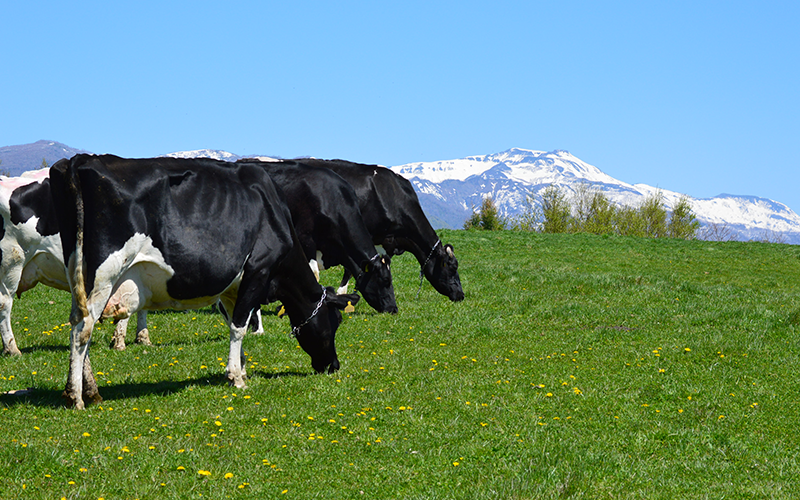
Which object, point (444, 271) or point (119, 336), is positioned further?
point (444, 271)

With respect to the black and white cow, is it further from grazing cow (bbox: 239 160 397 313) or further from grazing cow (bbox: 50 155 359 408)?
grazing cow (bbox: 239 160 397 313)

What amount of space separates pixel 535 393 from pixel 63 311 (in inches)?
460

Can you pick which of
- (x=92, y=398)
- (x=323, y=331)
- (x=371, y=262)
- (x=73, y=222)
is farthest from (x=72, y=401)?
(x=371, y=262)

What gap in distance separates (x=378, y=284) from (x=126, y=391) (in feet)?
19.7

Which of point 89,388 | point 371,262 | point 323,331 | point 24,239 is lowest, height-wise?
point 89,388

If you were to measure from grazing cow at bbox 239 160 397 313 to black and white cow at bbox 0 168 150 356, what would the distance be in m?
3.63

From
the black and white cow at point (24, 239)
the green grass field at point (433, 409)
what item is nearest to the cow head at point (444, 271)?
the green grass field at point (433, 409)

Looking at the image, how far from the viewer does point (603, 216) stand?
80.9 meters

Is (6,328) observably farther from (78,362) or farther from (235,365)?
(235,365)

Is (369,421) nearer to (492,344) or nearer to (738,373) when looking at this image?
(492,344)

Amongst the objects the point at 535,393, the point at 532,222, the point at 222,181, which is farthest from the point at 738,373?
the point at 532,222

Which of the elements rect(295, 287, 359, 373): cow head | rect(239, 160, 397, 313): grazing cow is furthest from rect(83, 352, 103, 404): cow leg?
rect(239, 160, 397, 313): grazing cow

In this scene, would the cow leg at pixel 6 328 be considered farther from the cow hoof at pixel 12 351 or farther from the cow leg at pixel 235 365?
the cow leg at pixel 235 365

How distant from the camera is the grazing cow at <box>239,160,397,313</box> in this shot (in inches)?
509
